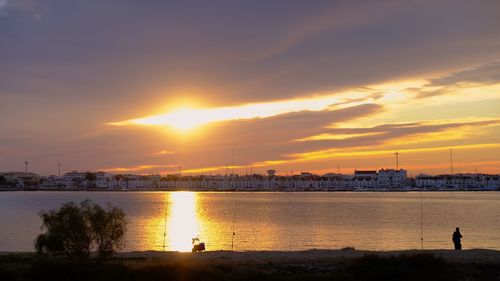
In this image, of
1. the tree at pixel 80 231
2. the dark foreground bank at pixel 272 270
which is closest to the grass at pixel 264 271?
the dark foreground bank at pixel 272 270

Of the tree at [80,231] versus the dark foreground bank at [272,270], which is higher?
the tree at [80,231]

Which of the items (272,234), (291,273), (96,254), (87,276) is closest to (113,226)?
(96,254)

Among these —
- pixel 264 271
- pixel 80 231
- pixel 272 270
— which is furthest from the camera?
pixel 80 231

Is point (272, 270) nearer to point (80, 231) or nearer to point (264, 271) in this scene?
point (264, 271)

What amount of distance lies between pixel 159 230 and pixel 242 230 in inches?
360

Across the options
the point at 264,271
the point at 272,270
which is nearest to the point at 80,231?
the point at 264,271

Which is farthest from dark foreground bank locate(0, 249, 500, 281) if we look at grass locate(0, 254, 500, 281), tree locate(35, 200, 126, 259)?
tree locate(35, 200, 126, 259)

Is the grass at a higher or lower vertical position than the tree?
lower

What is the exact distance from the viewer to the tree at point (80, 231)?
25.3 meters

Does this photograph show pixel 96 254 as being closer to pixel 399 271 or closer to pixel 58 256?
pixel 58 256

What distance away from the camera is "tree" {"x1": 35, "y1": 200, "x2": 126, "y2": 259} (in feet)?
83.0

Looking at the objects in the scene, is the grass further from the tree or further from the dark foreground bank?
the tree

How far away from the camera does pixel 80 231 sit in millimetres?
25344

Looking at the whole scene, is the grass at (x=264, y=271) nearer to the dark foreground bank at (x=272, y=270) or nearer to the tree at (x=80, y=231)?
the dark foreground bank at (x=272, y=270)
